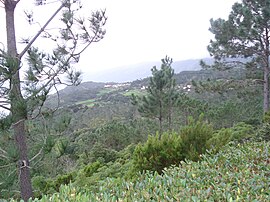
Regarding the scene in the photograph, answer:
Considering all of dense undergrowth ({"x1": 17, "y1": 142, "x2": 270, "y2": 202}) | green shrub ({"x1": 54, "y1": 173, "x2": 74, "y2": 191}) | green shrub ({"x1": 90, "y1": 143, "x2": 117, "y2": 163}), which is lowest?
green shrub ({"x1": 90, "y1": 143, "x2": 117, "y2": 163})

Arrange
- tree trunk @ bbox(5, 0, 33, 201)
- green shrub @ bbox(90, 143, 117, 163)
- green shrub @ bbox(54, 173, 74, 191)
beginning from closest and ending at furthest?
tree trunk @ bbox(5, 0, 33, 201)
green shrub @ bbox(54, 173, 74, 191)
green shrub @ bbox(90, 143, 117, 163)

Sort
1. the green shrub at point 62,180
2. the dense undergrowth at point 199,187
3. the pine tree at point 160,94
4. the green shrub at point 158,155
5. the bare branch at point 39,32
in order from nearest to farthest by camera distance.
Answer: the dense undergrowth at point 199,187 < the bare branch at point 39,32 < the green shrub at point 158,155 < the green shrub at point 62,180 < the pine tree at point 160,94

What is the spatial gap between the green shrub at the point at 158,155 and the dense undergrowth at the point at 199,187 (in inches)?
66.9

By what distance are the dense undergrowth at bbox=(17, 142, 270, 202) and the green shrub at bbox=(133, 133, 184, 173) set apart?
1699 millimetres

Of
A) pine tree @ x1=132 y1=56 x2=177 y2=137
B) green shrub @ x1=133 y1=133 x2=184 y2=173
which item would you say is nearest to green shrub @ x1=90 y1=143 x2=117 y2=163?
pine tree @ x1=132 y1=56 x2=177 y2=137

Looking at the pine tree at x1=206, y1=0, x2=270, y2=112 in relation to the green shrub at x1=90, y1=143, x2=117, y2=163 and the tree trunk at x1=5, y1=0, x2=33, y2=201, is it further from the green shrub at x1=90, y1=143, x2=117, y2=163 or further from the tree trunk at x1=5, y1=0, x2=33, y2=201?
the tree trunk at x1=5, y1=0, x2=33, y2=201

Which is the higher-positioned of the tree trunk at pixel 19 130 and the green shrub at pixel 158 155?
the tree trunk at pixel 19 130

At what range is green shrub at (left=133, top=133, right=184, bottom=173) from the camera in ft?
16.4

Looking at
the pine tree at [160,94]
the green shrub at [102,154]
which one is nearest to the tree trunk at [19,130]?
the pine tree at [160,94]

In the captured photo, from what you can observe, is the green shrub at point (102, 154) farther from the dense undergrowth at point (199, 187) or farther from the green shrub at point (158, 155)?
the dense undergrowth at point (199, 187)

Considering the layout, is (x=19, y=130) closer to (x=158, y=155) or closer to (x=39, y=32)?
(x=39, y=32)

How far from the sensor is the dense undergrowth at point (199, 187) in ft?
7.07

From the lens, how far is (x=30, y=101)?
Answer: 3.76 m

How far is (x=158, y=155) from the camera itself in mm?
5070
